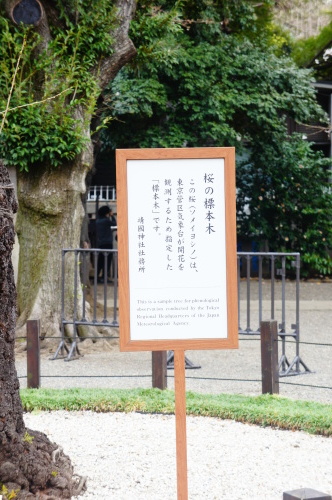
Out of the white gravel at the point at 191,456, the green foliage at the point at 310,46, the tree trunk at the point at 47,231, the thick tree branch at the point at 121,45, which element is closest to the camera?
the white gravel at the point at 191,456

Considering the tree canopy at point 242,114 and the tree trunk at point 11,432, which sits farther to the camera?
the tree canopy at point 242,114

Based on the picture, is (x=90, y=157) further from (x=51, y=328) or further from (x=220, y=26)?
(x=220, y=26)

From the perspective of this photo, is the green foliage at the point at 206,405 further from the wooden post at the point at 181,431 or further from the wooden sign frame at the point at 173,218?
the wooden sign frame at the point at 173,218

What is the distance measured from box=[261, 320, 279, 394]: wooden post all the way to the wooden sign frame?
313cm

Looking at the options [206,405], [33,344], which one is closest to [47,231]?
[33,344]

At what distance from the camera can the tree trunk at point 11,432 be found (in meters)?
4.96

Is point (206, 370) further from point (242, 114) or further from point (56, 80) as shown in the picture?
point (242, 114)

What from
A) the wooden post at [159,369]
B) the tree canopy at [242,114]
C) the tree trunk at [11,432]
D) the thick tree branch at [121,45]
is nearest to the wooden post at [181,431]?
the tree trunk at [11,432]

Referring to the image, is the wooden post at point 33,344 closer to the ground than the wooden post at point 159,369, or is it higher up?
higher up

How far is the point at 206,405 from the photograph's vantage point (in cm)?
759

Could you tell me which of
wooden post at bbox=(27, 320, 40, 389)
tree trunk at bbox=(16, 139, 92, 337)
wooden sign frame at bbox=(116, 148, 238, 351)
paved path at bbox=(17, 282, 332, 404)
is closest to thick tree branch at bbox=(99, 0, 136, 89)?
tree trunk at bbox=(16, 139, 92, 337)

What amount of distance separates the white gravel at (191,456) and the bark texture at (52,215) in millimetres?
4918

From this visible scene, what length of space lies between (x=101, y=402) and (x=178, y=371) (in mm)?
2708

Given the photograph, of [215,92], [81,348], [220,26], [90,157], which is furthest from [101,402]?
[220,26]
